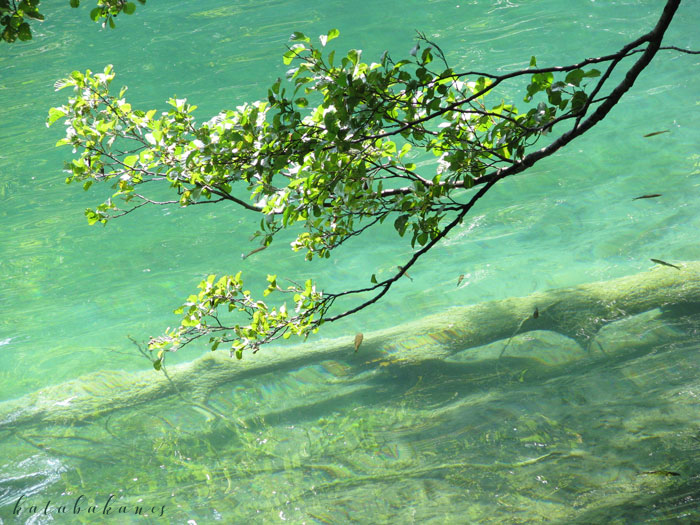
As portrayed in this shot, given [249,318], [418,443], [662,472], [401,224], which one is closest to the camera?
[401,224]

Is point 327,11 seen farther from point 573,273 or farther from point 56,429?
point 56,429

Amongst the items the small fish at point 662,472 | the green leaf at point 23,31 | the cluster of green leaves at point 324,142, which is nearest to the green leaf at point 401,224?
the cluster of green leaves at point 324,142

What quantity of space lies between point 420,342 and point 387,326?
0.94m

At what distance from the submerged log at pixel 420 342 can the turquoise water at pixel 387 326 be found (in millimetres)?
168

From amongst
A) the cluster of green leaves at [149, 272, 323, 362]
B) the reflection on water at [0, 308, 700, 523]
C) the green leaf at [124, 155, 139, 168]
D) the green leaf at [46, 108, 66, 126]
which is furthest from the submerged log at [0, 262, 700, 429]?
the green leaf at [46, 108, 66, 126]

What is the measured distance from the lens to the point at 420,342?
212 inches

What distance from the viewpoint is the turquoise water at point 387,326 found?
12.1 ft

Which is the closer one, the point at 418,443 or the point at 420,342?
the point at 418,443

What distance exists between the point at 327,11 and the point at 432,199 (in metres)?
14.4

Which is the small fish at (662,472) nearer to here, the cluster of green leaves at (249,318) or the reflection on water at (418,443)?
the reflection on water at (418,443)

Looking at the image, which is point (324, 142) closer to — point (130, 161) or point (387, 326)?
point (130, 161)

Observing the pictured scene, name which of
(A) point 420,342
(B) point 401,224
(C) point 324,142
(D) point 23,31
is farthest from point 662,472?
(D) point 23,31

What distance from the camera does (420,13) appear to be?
14609mm

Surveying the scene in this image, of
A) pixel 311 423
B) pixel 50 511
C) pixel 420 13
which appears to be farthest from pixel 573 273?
pixel 420 13
